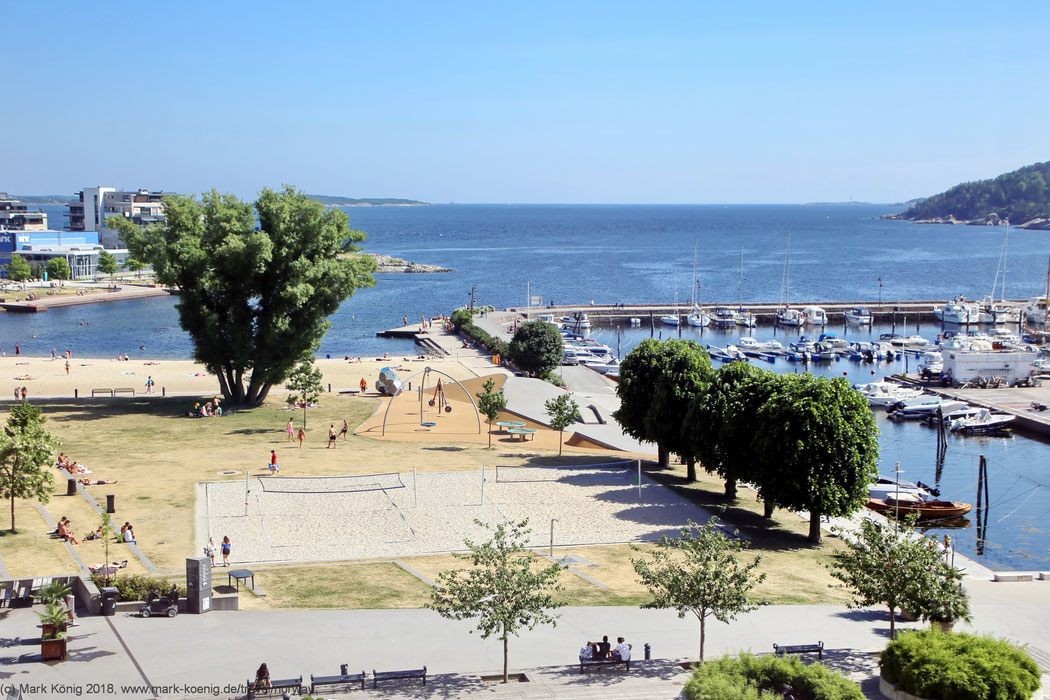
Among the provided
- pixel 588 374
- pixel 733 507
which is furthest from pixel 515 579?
pixel 588 374

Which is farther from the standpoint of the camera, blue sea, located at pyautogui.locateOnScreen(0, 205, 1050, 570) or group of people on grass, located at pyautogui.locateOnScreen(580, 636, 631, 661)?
blue sea, located at pyautogui.locateOnScreen(0, 205, 1050, 570)

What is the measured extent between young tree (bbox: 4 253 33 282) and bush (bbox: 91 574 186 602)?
11982 centimetres

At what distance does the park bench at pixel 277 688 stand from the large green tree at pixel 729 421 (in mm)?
20577

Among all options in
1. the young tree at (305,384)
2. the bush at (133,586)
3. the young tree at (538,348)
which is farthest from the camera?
the young tree at (538,348)

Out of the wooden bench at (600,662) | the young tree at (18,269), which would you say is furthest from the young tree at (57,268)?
the wooden bench at (600,662)

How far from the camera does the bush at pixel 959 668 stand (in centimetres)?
1861

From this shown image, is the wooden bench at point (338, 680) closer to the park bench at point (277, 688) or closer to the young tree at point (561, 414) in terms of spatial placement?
the park bench at point (277, 688)

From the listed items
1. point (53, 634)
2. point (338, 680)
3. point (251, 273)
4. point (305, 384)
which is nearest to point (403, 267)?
point (251, 273)

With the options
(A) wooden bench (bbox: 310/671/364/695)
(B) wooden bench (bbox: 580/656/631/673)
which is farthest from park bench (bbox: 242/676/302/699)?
(B) wooden bench (bbox: 580/656/631/673)

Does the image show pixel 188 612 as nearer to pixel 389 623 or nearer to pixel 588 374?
pixel 389 623

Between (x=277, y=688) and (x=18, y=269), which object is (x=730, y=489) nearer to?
(x=277, y=688)

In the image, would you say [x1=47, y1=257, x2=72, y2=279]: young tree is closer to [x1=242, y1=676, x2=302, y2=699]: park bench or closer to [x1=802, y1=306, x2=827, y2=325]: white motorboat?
[x1=802, y1=306, x2=827, y2=325]: white motorboat

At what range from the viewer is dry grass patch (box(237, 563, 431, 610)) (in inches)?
982

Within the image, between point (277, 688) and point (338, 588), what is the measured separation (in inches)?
304
